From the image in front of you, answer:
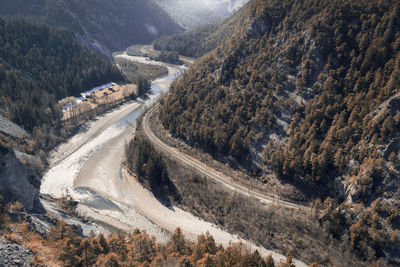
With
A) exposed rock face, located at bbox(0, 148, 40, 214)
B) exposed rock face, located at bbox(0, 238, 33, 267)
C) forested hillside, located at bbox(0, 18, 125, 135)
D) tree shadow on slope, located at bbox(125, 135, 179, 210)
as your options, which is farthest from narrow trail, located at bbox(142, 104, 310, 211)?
exposed rock face, located at bbox(0, 238, 33, 267)

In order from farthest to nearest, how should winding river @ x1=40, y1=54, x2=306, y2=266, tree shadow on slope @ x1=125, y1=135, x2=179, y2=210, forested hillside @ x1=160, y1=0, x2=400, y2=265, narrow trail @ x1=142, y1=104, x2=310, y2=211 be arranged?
tree shadow on slope @ x1=125, y1=135, x2=179, y2=210 → narrow trail @ x1=142, y1=104, x2=310, y2=211 → winding river @ x1=40, y1=54, x2=306, y2=266 → forested hillside @ x1=160, y1=0, x2=400, y2=265

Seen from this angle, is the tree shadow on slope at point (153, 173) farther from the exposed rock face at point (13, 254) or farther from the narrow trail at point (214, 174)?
the exposed rock face at point (13, 254)

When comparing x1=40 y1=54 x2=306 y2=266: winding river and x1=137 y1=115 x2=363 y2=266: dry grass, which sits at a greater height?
x1=137 y1=115 x2=363 y2=266: dry grass

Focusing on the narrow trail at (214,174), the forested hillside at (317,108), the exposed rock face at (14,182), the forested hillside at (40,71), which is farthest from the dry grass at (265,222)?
the forested hillside at (40,71)

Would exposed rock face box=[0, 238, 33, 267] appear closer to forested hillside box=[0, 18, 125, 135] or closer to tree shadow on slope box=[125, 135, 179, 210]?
tree shadow on slope box=[125, 135, 179, 210]

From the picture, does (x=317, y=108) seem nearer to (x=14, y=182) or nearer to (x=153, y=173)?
(x=153, y=173)

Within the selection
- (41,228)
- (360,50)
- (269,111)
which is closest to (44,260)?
(41,228)

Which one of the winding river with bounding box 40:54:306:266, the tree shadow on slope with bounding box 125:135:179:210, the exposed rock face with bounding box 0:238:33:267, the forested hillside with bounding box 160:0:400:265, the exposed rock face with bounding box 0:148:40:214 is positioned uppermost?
the forested hillside with bounding box 160:0:400:265
